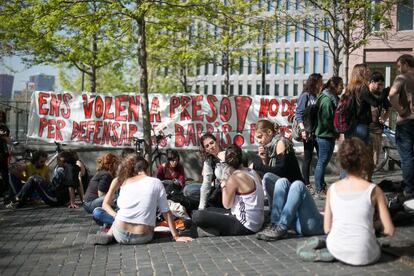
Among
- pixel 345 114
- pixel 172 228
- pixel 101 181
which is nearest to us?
pixel 172 228

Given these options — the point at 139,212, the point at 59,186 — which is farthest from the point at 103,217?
the point at 59,186

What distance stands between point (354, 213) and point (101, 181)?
189 inches

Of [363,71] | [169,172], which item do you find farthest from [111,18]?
[363,71]

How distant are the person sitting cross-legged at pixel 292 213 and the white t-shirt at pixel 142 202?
1.22 m

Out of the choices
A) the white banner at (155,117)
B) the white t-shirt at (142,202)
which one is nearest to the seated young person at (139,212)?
the white t-shirt at (142,202)

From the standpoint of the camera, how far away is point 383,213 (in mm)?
5445

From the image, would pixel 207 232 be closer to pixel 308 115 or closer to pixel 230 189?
pixel 230 189

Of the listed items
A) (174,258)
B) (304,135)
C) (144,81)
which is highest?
(144,81)

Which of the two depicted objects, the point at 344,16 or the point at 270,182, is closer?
the point at 270,182

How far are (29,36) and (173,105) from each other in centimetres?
457

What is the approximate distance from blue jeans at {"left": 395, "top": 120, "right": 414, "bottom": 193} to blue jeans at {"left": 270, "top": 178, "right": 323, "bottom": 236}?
1720 millimetres

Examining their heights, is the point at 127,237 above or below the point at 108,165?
below

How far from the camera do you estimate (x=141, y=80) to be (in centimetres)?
1527

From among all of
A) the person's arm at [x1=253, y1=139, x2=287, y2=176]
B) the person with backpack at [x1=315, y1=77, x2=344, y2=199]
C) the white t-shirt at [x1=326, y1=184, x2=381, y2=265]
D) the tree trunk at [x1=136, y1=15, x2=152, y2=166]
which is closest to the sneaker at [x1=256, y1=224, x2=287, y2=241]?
the person's arm at [x1=253, y1=139, x2=287, y2=176]
